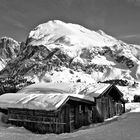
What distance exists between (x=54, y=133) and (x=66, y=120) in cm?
133

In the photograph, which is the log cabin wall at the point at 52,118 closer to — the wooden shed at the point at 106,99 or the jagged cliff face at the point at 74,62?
the wooden shed at the point at 106,99

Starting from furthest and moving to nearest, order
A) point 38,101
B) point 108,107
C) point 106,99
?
point 108,107 → point 106,99 → point 38,101

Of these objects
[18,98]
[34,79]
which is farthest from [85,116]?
[34,79]

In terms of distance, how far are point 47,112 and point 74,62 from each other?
369 ft

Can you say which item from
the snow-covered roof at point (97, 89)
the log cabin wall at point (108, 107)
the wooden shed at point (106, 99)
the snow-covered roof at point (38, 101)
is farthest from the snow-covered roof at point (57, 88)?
the snow-covered roof at point (38, 101)

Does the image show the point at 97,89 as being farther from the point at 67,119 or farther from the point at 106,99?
the point at 67,119

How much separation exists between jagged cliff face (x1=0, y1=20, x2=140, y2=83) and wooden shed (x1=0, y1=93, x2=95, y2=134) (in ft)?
272

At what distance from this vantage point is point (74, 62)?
130m

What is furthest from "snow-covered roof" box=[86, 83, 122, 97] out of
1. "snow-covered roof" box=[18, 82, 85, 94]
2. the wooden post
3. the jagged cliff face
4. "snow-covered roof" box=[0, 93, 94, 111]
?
the jagged cliff face

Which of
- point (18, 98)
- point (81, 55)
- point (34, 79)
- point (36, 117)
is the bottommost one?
point (36, 117)

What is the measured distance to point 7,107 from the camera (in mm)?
19281

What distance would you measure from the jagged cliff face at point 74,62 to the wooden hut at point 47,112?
83.0 m

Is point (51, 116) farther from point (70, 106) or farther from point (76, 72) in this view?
point (76, 72)

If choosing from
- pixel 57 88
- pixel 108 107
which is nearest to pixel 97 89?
pixel 108 107
